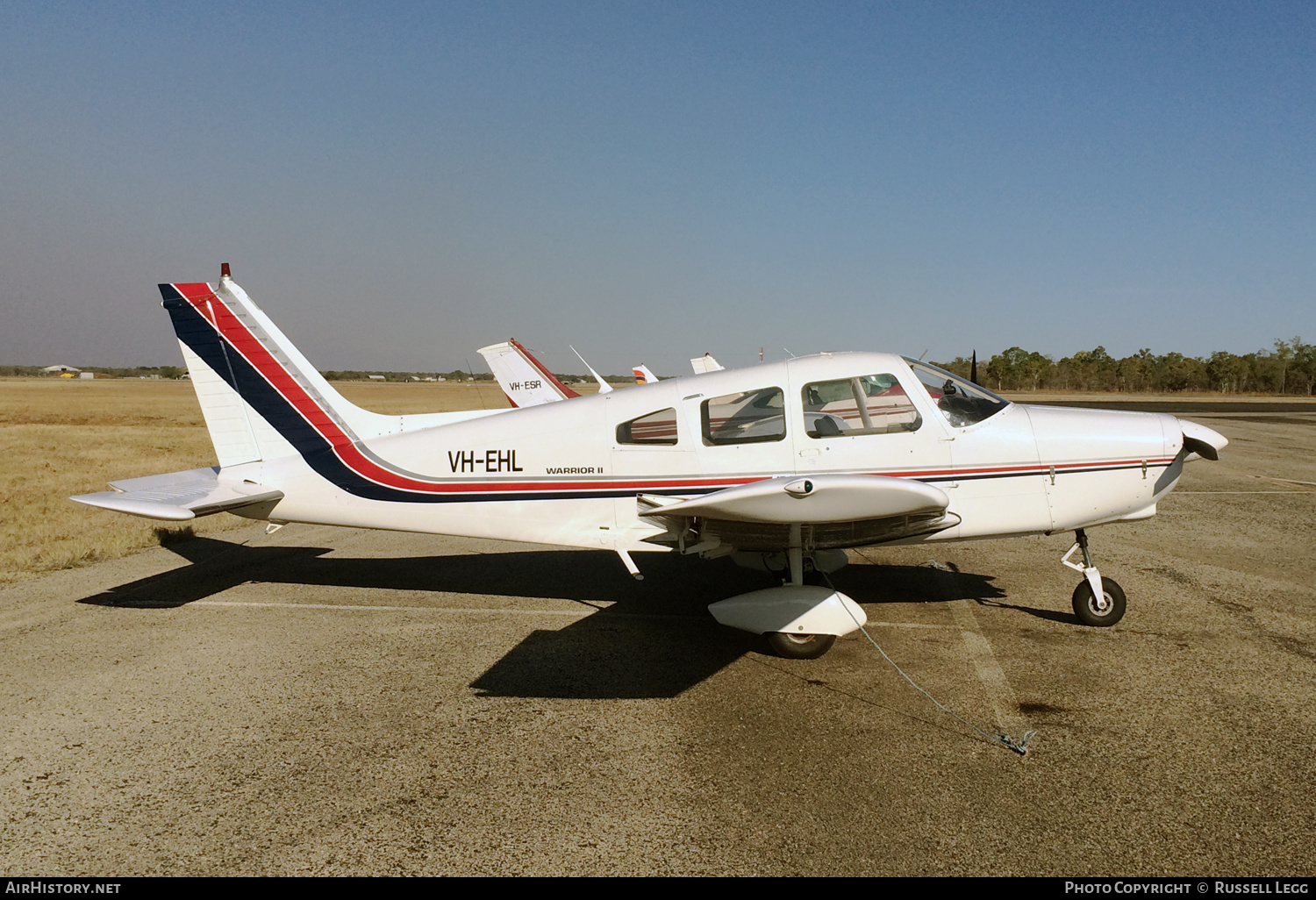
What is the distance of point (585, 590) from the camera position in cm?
720

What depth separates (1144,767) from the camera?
3.68m

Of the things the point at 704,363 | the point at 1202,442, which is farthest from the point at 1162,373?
the point at 1202,442

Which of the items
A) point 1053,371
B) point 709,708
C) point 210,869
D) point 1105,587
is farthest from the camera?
point 1053,371

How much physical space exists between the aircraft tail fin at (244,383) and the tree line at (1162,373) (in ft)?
239

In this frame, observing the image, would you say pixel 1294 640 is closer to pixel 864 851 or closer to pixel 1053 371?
pixel 864 851

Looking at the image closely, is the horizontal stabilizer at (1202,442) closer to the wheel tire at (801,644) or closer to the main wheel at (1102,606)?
the main wheel at (1102,606)

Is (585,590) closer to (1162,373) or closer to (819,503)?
(819,503)

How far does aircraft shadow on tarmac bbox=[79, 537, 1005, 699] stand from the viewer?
502 centimetres

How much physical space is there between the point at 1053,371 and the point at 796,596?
307 feet

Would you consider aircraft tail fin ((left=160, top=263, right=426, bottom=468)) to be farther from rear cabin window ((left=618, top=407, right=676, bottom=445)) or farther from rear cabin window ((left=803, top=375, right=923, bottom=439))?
rear cabin window ((left=803, top=375, right=923, bottom=439))

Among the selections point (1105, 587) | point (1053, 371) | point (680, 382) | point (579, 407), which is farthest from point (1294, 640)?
point (1053, 371)

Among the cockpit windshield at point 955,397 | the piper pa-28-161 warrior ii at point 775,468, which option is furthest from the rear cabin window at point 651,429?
the cockpit windshield at point 955,397

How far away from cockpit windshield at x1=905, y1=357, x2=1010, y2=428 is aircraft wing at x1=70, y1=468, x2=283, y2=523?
18.9ft

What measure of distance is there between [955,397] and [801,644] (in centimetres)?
239
